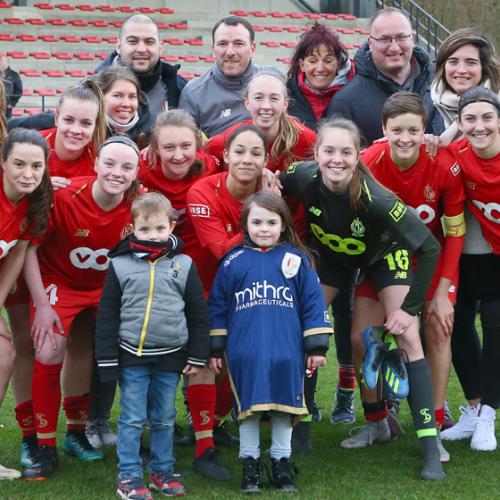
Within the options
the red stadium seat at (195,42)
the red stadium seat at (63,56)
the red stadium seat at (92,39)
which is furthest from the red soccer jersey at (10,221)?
the red stadium seat at (195,42)

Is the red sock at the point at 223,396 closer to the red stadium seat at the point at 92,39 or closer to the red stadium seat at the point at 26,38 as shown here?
the red stadium seat at the point at 92,39

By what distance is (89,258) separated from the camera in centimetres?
457

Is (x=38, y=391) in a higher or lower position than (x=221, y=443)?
higher

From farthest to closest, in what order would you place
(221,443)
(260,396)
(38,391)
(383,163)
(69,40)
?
1. (69,40)
2. (221,443)
3. (383,163)
4. (38,391)
5. (260,396)

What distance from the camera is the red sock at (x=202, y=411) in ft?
14.8

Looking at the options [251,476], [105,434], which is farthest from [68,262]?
[251,476]

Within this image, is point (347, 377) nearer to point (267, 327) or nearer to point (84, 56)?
point (267, 327)

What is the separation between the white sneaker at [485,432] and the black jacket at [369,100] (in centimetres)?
163

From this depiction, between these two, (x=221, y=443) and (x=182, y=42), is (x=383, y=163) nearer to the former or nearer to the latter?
(x=221, y=443)

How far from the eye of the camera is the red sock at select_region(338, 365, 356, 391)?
220 inches

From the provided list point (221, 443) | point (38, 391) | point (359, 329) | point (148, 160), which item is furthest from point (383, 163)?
point (38, 391)

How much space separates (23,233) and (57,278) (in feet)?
1.10

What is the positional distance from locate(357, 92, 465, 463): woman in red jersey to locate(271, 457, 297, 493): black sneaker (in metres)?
→ 0.89

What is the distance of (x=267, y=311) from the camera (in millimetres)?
4246
